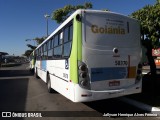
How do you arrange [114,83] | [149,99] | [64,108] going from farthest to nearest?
[149,99] → [64,108] → [114,83]

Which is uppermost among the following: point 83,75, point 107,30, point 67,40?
point 107,30

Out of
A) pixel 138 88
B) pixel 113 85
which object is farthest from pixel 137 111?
pixel 113 85

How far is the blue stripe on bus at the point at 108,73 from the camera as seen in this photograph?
7.12m

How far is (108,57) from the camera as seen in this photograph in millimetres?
7391

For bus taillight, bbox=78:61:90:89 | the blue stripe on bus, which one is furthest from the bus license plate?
bus taillight, bbox=78:61:90:89

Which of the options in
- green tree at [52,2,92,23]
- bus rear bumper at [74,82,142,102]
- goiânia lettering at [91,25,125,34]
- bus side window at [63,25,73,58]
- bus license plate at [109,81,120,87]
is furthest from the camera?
green tree at [52,2,92,23]

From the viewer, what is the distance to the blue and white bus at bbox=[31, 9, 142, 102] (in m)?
6.98

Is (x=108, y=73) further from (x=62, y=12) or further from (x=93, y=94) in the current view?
(x=62, y=12)

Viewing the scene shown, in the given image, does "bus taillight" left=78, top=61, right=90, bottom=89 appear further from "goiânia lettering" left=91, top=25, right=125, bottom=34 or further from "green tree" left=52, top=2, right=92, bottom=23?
"green tree" left=52, top=2, right=92, bottom=23

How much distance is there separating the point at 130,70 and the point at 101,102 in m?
2.19

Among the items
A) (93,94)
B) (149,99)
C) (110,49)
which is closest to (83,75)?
(93,94)

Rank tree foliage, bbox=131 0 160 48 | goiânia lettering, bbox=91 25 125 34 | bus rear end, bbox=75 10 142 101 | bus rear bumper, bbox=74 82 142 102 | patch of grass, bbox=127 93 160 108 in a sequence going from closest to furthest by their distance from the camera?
bus rear bumper, bbox=74 82 142 102
bus rear end, bbox=75 10 142 101
goiânia lettering, bbox=91 25 125 34
patch of grass, bbox=127 93 160 108
tree foliage, bbox=131 0 160 48

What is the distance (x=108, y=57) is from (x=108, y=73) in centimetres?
49

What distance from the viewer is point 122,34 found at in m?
7.69
